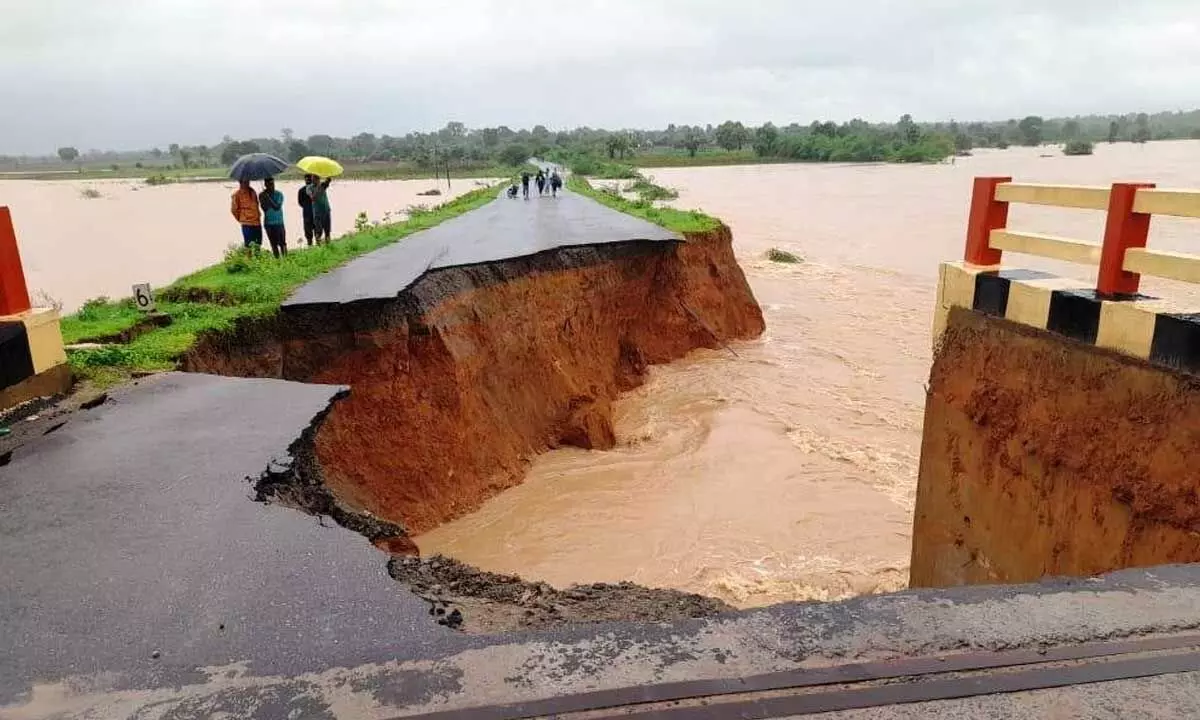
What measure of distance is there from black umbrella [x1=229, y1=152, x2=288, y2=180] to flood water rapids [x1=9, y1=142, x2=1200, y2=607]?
569 cm

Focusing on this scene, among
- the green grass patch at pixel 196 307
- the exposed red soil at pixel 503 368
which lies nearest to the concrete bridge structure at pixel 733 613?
the green grass patch at pixel 196 307

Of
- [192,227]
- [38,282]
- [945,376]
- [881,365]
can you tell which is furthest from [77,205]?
[945,376]

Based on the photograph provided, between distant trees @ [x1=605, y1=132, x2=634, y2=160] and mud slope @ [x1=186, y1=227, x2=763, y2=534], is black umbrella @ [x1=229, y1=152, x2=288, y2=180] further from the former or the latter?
distant trees @ [x1=605, y1=132, x2=634, y2=160]

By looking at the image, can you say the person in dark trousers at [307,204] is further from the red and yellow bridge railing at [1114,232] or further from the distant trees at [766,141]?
the distant trees at [766,141]

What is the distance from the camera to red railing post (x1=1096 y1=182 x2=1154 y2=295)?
14.3 ft

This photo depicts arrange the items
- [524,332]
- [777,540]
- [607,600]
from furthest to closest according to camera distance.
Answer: [524,332], [777,540], [607,600]

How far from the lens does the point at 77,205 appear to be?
4153 centimetres

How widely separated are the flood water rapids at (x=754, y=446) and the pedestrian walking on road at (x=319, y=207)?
6079 mm

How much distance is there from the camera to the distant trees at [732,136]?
334ft

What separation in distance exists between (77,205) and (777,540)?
4718cm

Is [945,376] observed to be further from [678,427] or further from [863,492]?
[678,427]

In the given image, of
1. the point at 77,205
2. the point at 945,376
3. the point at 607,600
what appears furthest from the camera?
the point at 77,205

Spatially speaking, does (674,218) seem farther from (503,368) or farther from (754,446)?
(503,368)

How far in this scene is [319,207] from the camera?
41.9 feet
